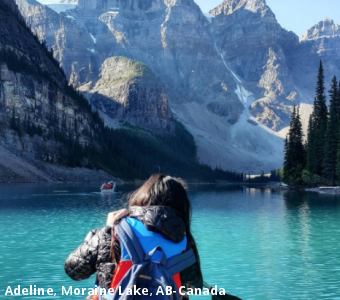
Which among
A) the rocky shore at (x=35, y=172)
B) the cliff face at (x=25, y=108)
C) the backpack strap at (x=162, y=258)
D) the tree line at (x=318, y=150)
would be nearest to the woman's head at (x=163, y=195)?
the backpack strap at (x=162, y=258)

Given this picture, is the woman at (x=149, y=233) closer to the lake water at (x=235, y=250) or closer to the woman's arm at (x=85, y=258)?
the woman's arm at (x=85, y=258)

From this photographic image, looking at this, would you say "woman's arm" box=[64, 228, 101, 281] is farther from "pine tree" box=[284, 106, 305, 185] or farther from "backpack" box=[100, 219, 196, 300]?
"pine tree" box=[284, 106, 305, 185]

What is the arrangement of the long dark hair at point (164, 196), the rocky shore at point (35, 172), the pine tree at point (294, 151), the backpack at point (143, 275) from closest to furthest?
the backpack at point (143, 275), the long dark hair at point (164, 196), the pine tree at point (294, 151), the rocky shore at point (35, 172)

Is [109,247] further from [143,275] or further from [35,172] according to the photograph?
[35,172]

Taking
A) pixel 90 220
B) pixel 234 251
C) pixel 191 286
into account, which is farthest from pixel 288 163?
pixel 191 286

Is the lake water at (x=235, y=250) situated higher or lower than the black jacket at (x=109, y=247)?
lower

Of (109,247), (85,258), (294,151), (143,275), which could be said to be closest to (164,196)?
(109,247)

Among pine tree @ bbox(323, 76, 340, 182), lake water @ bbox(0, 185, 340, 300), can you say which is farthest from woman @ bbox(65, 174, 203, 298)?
pine tree @ bbox(323, 76, 340, 182)

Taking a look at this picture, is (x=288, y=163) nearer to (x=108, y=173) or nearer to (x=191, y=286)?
(x=108, y=173)
